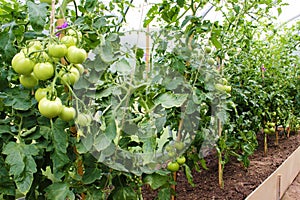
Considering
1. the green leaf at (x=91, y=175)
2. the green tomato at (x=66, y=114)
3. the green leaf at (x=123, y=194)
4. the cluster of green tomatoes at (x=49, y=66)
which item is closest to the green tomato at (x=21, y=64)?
the cluster of green tomatoes at (x=49, y=66)

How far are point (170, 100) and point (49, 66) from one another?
14.5 inches

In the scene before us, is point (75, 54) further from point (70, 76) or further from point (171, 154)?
point (171, 154)

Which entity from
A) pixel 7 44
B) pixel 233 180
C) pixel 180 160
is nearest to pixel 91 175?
pixel 7 44

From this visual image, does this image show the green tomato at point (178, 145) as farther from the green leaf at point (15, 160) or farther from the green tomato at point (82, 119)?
the green leaf at point (15, 160)

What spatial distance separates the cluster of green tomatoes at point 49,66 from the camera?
0.73m

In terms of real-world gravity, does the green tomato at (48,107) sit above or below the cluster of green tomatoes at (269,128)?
above

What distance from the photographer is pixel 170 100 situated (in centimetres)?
96

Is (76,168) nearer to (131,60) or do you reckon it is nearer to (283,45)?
(131,60)

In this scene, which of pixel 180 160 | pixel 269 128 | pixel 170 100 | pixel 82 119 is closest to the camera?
pixel 82 119

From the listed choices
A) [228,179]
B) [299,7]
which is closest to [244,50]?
[228,179]

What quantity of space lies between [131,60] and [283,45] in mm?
2850

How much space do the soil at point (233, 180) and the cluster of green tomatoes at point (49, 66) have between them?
1.31 m

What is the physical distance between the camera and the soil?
2031 mm

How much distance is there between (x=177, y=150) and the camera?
Answer: 1.48 metres
